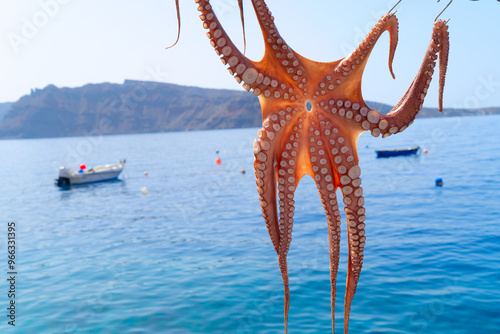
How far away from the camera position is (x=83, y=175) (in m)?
35.3

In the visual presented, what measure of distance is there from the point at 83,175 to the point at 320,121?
114 feet

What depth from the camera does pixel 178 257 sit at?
565 inches

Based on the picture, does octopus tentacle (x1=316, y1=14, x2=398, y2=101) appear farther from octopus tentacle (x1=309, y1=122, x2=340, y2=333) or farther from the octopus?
octopus tentacle (x1=309, y1=122, x2=340, y2=333)

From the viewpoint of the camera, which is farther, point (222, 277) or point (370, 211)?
A: point (370, 211)

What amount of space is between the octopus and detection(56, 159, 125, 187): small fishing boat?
3455cm

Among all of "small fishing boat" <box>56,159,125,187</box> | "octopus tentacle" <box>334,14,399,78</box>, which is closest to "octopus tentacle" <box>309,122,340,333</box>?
"octopus tentacle" <box>334,14,399,78</box>

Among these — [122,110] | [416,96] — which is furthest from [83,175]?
[122,110]

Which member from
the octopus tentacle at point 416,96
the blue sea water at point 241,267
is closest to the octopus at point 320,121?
the octopus tentacle at point 416,96

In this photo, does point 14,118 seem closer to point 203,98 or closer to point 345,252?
point 203,98

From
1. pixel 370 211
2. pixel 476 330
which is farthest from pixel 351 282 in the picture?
pixel 370 211

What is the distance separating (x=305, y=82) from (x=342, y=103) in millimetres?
274

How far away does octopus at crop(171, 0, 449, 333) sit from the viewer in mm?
2924

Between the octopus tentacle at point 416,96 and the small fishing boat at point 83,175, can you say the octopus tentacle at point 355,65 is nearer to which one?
the octopus tentacle at point 416,96

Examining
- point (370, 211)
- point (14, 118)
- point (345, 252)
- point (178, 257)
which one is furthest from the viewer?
point (14, 118)
